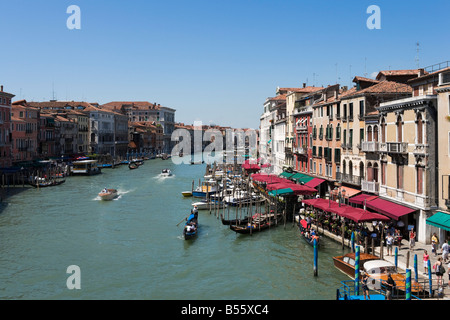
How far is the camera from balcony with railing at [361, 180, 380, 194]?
78.9ft

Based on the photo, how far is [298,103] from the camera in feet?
136

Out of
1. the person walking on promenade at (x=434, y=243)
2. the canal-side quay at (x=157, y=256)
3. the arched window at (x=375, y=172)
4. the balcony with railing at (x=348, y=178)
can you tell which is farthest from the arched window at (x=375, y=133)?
the person walking on promenade at (x=434, y=243)

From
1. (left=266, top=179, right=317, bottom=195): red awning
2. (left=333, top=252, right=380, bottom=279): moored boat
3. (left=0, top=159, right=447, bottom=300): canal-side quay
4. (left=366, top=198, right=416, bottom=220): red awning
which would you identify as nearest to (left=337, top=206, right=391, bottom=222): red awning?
(left=366, top=198, right=416, bottom=220): red awning

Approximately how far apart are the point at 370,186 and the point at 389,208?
3433 millimetres

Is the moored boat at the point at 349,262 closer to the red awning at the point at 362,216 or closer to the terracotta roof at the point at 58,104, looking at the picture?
the red awning at the point at 362,216

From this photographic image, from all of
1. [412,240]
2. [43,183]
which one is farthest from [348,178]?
[43,183]

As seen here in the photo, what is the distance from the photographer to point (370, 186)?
24.5 metres

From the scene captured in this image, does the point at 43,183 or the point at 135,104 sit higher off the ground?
the point at 135,104

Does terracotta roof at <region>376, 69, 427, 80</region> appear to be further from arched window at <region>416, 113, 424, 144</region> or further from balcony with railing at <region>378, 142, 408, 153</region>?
arched window at <region>416, 113, 424, 144</region>

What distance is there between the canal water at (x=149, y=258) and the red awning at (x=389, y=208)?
2991 mm

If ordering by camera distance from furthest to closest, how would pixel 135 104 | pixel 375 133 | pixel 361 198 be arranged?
pixel 135 104 → pixel 375 133 → pixel 361 198

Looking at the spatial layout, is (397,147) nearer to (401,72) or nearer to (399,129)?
(399,129)

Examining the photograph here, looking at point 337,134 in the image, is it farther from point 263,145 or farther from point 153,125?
point 153,125
